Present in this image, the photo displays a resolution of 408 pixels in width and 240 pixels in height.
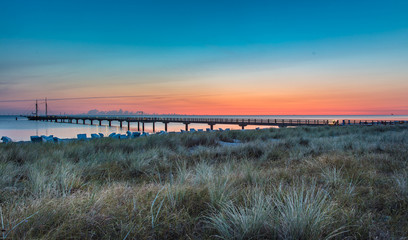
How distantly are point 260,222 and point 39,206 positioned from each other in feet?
7.86

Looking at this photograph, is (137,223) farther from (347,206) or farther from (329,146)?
(329,146)

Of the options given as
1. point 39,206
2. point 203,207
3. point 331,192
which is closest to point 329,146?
point 331,192

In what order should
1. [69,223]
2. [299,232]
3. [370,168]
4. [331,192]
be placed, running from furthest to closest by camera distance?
[370,168], [331,192], [69,223], [299,232]

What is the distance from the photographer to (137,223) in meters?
2.40

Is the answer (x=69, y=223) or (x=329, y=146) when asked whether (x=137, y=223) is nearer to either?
(x=69, y=223)

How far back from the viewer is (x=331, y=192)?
3602mm

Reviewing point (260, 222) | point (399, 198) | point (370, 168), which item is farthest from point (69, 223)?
point (370, 168)

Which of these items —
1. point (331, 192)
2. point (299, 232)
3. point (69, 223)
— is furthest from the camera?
point (331, 192)

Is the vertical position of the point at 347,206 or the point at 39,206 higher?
the point at 39,206

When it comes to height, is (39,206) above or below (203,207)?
above

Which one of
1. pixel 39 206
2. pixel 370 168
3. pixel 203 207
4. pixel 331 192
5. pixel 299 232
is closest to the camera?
pixel 299 232

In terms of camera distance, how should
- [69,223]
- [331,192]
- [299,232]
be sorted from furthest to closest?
[331,192] → [69,223] → [299,232]

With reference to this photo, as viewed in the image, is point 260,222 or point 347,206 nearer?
point 260,222

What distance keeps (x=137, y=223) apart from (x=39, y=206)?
3.81ft
